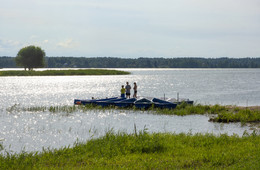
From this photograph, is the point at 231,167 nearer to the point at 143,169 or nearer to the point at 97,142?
the point at 143,169

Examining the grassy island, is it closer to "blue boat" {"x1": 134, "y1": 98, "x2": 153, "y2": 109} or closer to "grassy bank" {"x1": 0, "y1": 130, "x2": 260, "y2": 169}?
"grassy bank" {"x1": 0, "y1": 130, "x2": 260, "y2": 169}

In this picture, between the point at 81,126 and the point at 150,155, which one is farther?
the point at 81,126

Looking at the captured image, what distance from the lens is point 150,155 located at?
1277 centimetres

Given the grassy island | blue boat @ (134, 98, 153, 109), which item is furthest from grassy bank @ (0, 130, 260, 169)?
blue boat @ (134, 98, 153, 109)

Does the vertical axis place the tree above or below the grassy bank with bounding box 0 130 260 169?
above

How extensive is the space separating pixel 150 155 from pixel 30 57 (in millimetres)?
116891

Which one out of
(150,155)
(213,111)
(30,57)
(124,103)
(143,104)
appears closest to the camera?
(150,155)

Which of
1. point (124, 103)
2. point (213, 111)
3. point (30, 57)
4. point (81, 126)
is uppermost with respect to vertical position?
point (30, 57)

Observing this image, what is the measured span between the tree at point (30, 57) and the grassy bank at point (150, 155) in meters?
114

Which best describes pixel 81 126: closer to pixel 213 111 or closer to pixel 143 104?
pixel 143 104

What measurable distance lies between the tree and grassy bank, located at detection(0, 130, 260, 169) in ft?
373

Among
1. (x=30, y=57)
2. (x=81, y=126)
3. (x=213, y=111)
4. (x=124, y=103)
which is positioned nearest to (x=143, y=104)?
(x=124, y=103)

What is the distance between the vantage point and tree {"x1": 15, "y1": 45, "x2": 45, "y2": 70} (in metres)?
123

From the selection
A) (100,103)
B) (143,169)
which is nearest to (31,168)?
(143,169)
